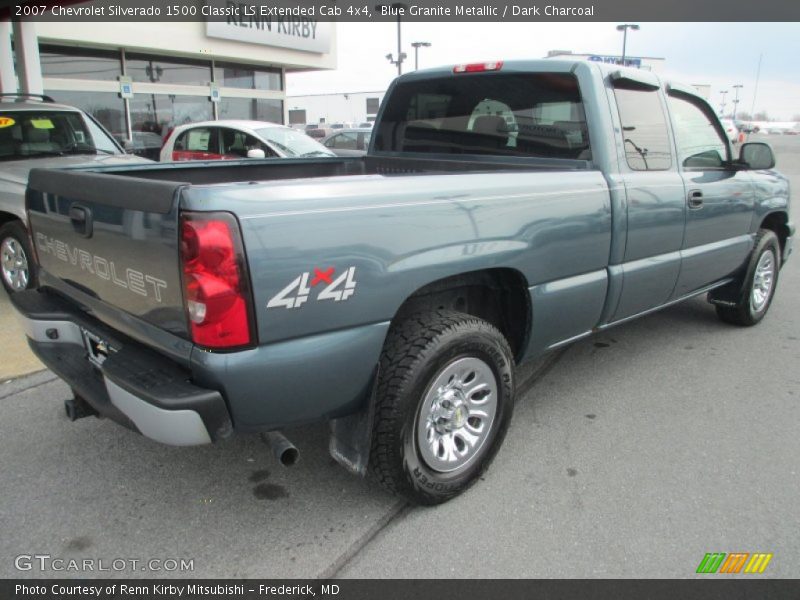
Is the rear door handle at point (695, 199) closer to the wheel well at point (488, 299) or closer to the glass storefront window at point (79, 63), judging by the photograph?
the wheel well at point (488, 299)

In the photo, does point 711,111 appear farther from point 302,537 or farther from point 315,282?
point 302,537

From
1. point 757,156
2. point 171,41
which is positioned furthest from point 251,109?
point 757,156

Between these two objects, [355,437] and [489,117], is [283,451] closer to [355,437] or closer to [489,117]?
[355,437]

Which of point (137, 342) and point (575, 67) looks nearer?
point (137, 342)

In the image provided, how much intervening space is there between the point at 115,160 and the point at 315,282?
5.30 m

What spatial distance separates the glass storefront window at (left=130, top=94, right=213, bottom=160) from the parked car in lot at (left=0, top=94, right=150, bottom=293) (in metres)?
6.65

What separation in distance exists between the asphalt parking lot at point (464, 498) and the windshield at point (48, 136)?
3.34m

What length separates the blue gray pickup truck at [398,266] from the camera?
2.05 m

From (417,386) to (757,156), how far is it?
3.31 metres

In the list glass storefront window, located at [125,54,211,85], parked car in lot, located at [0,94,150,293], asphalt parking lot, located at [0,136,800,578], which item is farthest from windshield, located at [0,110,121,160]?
glass storefront window, located at [125,54,211,85]

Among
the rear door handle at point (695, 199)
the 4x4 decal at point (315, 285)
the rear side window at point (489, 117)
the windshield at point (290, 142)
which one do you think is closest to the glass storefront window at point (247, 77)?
the windshield at point (290, 142)

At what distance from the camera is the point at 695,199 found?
391cm

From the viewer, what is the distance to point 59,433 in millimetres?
3357

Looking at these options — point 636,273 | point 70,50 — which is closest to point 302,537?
point 636,273
